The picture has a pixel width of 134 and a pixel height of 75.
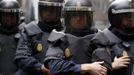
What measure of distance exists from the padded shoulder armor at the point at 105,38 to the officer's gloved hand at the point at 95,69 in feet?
0.96

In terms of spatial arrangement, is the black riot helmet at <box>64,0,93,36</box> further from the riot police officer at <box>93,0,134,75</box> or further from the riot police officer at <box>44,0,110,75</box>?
the riot police officer at <box>93,0,134,75</box>

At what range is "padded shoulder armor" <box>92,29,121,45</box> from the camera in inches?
183

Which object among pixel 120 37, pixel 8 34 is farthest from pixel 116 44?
pixel 8 34

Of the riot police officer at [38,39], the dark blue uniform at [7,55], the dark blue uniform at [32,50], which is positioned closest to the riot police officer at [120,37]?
the riot police officer at [38,39]

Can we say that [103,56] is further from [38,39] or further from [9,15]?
[9,15]

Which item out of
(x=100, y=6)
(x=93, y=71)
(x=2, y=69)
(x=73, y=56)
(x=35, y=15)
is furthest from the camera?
(x=100, y=6)

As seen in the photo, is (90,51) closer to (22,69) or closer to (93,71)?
(93,71)

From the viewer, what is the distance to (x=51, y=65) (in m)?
4.54

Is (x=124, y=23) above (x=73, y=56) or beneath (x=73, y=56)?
above

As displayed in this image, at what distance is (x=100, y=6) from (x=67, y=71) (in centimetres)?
685

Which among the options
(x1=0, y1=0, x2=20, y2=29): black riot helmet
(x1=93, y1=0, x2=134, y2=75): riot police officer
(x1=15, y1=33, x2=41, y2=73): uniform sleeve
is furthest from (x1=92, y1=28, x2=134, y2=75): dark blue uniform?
(x1=0, y1=0, x2=20, y2=29): black riot helmet

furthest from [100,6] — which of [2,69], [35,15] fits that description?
[2,69]

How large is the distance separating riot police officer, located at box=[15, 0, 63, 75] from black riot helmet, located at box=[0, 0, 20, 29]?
0.76 metres

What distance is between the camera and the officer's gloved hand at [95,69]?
4379 mm
